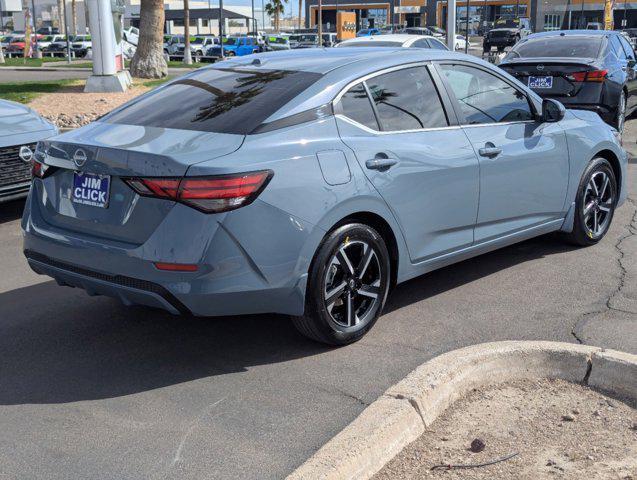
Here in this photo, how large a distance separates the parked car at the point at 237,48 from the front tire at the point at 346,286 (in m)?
45.3

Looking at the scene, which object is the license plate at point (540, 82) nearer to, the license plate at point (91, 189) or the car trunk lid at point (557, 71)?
the car trunk lid at point (557, 71)

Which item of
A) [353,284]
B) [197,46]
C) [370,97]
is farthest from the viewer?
[197,46]

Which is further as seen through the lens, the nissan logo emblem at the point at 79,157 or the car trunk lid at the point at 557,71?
the car trunk lid at the point at 557,71

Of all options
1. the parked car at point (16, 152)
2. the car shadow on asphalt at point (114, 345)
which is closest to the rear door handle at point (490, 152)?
the car shadow on asphalt at point (114, 345)

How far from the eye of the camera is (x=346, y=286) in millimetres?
4664

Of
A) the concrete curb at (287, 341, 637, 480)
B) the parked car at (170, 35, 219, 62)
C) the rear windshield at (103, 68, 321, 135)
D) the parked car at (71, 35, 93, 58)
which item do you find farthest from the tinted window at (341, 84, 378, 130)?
the parked car at (71, 35, 93, 58)

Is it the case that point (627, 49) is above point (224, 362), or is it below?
above

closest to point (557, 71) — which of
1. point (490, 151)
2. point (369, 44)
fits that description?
point (369, 44)

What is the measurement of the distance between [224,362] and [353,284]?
2.75 feet

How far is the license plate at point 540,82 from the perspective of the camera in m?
11.8

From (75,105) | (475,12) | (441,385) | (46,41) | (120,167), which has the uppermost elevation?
(475,12)

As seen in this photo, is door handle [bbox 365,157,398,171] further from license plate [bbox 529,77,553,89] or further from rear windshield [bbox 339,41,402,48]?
rear windshield [bbox 339,41,402,48]

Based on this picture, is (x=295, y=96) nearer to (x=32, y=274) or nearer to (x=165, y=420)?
(x=165, y=420)

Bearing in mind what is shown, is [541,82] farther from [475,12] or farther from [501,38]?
[475,12]
